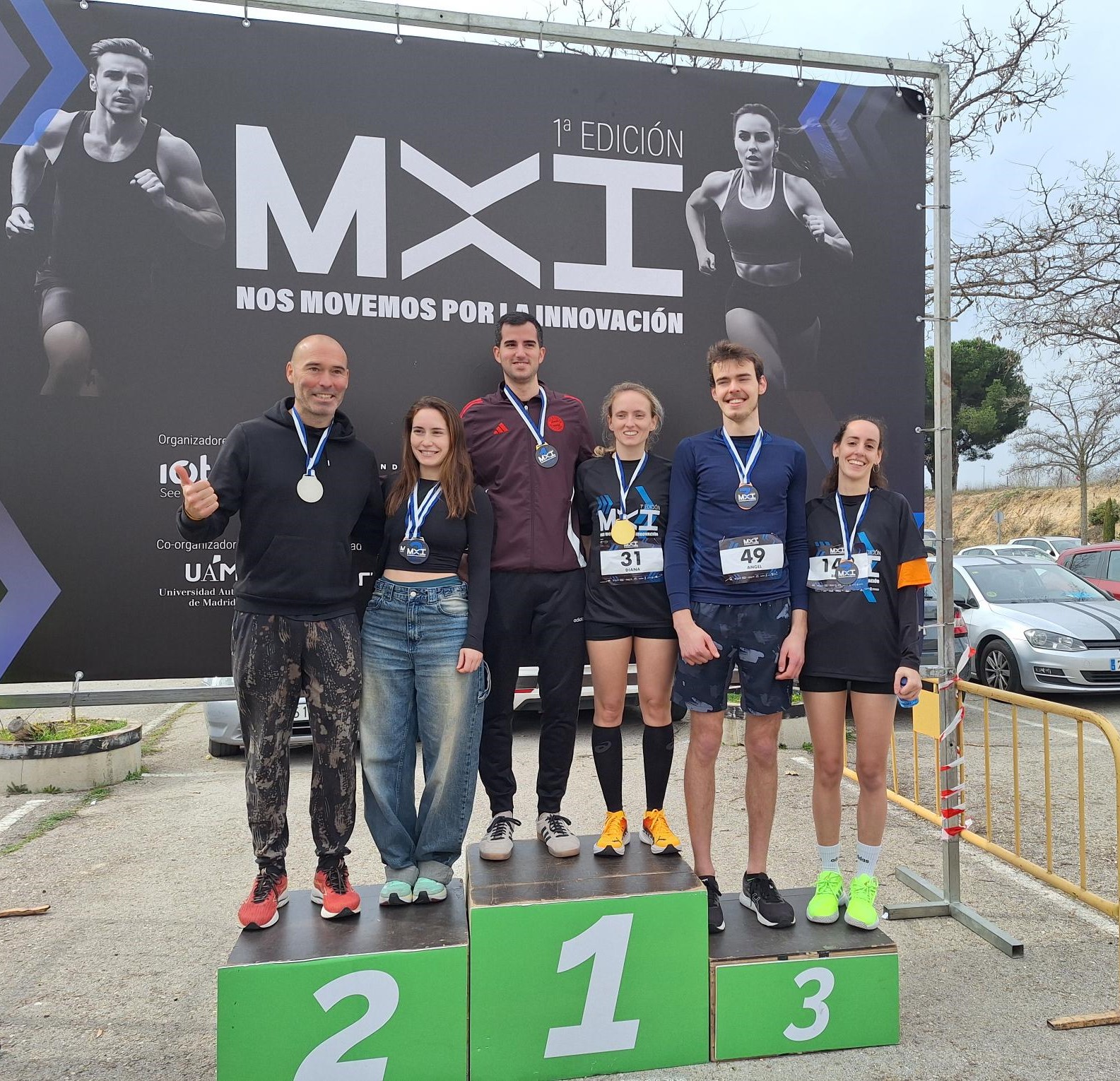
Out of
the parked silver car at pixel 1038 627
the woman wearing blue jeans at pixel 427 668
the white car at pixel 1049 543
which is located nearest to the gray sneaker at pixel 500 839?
the woman wearing blue jeans at pixel 427 668

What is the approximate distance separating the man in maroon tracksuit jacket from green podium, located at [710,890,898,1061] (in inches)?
26.4

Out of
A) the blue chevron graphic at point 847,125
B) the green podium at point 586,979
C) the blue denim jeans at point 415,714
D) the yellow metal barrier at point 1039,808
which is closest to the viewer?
the green podium at point 586,979

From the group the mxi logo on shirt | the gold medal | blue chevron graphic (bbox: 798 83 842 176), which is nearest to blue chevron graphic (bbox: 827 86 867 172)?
blue chevron graphic (bbox: 798 83 842 176)

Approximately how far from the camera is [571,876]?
2918 mm

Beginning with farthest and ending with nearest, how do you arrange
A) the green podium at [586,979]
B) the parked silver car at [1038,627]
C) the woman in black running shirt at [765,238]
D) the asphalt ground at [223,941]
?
the parked silver car at [1038,627] → the woman in black running shirt at [765,238] → the asphalt ground at [223,941] → the green podium at [586,979]

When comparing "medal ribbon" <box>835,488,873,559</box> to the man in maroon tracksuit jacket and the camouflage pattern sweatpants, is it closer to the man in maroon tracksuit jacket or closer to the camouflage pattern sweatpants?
the man in maroon tracksuit jacket

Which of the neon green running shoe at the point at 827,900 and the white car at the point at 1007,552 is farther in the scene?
the white car at the point at 1007,552

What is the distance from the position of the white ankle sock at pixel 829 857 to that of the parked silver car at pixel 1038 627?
194 inches

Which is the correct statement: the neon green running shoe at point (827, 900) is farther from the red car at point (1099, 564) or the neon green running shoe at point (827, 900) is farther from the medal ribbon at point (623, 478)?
the red car at point (1099, 564)

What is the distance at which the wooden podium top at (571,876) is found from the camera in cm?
275

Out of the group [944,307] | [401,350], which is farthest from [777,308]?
[401,350]

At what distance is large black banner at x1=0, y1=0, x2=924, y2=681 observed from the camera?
3223 millimetres

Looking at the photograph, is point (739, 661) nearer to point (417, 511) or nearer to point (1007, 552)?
point (417, 511)

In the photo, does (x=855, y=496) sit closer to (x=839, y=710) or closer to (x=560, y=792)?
(x=839, y=710)
